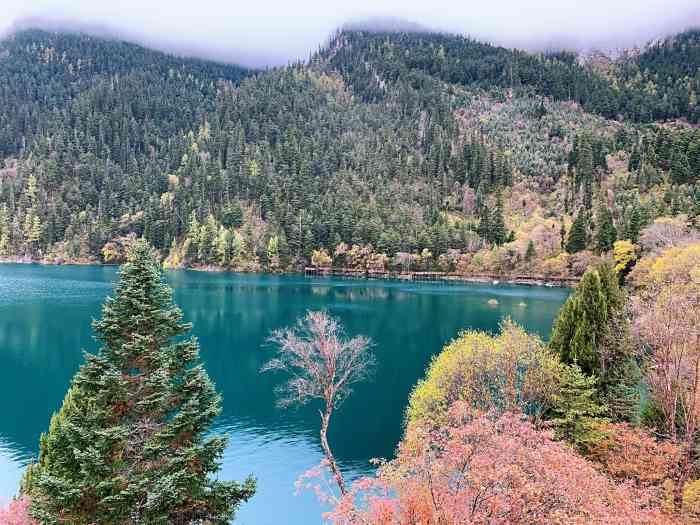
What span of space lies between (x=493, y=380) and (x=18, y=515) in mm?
28201

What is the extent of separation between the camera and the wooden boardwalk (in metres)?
144

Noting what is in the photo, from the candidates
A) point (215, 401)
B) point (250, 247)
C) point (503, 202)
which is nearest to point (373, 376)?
point (215, 401)

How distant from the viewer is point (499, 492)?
1515 cm

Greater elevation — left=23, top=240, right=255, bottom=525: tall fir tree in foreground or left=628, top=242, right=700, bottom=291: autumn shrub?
left=628, top=242, right=700, bottom=291: autumn shrub

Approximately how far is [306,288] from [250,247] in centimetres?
5390

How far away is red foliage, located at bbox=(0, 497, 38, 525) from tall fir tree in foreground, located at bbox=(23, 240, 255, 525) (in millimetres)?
1484

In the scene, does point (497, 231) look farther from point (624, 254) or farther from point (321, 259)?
point (321, 259)

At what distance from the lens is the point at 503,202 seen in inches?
7534

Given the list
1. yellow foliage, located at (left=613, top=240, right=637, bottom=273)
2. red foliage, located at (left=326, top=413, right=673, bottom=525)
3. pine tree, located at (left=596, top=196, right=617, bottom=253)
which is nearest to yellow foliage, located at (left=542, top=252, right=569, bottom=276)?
pine tree, located at (left=596, top=196, right=617, bottom=253)

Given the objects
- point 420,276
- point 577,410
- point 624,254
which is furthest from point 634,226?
point 577,410

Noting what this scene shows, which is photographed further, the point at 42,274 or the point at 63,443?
the point at 42,274

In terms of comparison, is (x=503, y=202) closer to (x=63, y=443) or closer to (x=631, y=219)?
(x=631, y=219)

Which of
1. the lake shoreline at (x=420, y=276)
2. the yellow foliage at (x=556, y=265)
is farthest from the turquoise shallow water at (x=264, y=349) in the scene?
the yellow foliage at (x=556, y=265)

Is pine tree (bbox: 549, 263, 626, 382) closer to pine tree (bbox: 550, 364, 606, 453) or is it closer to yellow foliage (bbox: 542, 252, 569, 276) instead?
pine tree (bbox: 550, 364, 606, 453)
